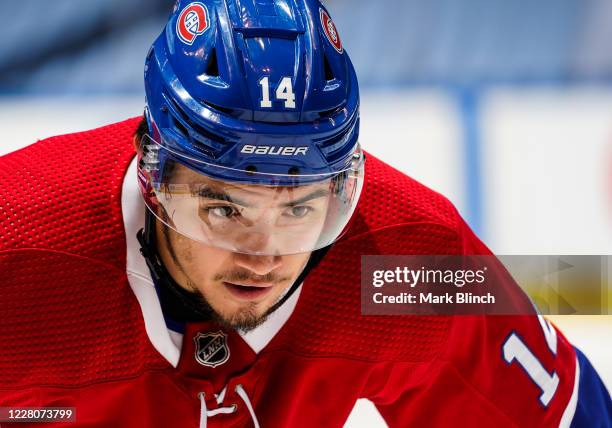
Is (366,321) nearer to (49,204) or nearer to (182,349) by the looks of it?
(182,349)

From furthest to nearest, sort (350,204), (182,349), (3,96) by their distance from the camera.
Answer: (3,96), (182,349), (350,204)

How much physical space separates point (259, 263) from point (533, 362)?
52cm

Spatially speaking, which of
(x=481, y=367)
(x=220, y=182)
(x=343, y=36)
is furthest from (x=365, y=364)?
(x=343, y=36)

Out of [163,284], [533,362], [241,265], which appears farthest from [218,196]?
[533,362]

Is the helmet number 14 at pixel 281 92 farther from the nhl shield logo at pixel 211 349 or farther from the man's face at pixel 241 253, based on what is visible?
the nhl shield logo at pixel 211 349

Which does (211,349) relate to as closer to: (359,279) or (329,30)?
(359,279)

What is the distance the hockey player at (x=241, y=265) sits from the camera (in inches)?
52.0

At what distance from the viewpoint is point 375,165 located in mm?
1684

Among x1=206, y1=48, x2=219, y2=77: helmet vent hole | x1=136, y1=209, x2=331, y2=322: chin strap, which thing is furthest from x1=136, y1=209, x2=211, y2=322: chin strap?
x1=206, y1=48, x2=219, y2=77: helmet vent hole

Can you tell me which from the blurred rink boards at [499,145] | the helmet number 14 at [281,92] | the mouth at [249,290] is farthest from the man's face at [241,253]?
the blurred rink boards at [499,145]

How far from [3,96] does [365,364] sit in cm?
138

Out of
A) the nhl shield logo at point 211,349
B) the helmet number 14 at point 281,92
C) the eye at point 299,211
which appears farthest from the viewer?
the nhl shield logo at point 211,349

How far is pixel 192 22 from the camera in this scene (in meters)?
1.37

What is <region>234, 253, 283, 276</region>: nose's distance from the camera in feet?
4.63
